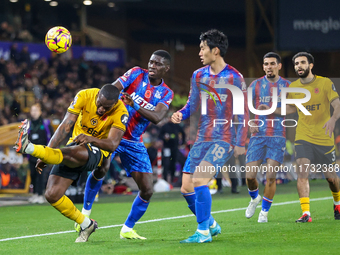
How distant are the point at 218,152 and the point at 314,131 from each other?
2.94m

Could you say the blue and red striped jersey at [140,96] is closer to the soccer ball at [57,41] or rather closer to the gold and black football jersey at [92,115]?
the gold and black football jersey at [92,115]

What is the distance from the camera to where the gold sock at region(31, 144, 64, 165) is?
18.5 ft

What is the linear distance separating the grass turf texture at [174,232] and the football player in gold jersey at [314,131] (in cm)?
68

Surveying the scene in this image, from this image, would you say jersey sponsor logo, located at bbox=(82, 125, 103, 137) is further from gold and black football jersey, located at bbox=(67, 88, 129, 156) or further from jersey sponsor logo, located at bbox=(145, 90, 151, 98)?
jersey sponsor logo, located at bbox=(145, 90, 151, 98)

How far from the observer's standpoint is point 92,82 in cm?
2319

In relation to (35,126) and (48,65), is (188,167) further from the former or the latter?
(48,65)

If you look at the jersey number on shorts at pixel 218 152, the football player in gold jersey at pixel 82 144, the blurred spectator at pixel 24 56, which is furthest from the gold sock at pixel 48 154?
the blurred spectator at pixel 24 56

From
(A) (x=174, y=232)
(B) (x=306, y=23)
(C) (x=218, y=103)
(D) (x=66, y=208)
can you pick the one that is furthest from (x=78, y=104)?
(B) (x=306, y=23)

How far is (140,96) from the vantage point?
7.18 m

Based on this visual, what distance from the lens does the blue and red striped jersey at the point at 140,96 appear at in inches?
280

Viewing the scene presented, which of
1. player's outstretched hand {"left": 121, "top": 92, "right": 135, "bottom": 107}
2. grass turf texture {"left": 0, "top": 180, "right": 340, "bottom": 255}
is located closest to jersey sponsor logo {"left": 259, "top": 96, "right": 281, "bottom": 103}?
grass turf texture {"left": 0, "top": 180, "right": 340, "bottom": 255}

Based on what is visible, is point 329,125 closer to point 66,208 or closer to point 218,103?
point 218,103

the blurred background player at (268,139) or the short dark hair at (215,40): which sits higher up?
the short dark hair at (215,40)

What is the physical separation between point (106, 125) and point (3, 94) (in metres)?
13.3
